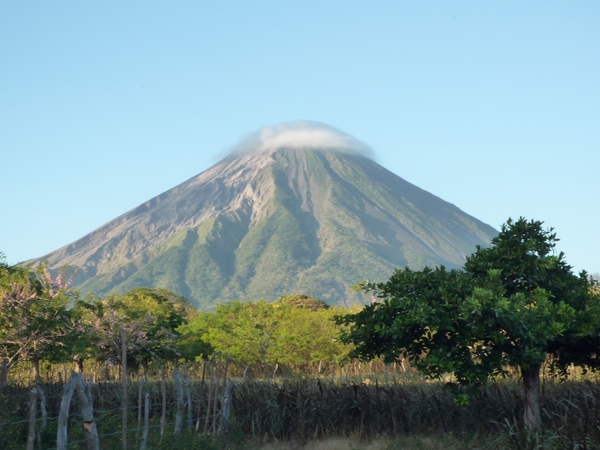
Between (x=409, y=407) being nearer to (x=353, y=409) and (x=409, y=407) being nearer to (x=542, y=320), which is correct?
(x=353, y=409)

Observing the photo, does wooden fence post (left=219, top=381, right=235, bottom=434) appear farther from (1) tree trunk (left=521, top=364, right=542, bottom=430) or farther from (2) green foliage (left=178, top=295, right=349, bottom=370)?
(2) green foliage (left=178, top=295, right=349, bottom=370)

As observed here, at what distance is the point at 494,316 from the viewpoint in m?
14.3

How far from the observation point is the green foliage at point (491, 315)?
46.7 feet

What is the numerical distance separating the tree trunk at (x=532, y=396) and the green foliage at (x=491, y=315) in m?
0.63

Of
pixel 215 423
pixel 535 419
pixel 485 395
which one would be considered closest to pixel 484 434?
pixel 485 395

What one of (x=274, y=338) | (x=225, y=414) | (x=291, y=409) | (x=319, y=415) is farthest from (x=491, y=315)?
(x=274, y=338)

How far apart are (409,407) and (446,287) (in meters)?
5.75

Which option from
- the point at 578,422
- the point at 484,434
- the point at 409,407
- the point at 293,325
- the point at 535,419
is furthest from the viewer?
the point at 293,325

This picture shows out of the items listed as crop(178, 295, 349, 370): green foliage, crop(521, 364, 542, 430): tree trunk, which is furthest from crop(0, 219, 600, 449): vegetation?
crop(178, 295, 349, 370): green foliage

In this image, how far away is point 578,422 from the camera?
12656mm

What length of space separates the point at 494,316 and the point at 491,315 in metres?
0.06

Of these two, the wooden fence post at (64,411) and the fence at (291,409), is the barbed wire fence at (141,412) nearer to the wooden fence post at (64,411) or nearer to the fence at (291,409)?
the fence at (291,409)

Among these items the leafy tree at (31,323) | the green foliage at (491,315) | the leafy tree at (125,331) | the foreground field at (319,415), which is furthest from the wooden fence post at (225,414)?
the leafy tree at (125,331)

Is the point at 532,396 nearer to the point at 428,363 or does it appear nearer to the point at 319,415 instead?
the point at 428,363
